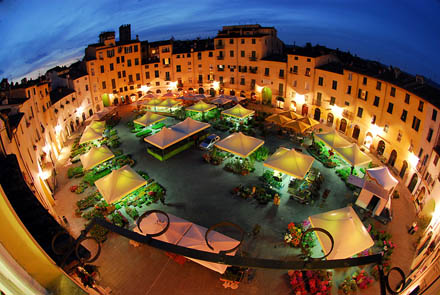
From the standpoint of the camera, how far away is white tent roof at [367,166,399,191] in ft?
66.6

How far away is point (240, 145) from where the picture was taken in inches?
1000

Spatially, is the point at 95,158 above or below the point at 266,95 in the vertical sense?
above

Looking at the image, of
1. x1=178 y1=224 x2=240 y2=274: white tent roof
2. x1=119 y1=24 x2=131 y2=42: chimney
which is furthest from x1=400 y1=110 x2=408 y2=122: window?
x1=119 y1=24 x2=131 y2=42: chimney

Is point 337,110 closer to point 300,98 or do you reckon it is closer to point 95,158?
point 300,98

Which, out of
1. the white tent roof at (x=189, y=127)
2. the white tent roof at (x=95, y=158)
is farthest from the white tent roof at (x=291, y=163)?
the white tent roof at (x=95, y=158)

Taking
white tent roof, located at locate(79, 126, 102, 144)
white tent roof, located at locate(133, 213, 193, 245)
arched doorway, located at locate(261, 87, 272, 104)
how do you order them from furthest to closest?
arched doorway, located at locate(261, 87, 272, 104) → white tent roof, located at locate(79, 126, 102, 144) → white tent roof, located at locate(133, 213, 193, 245)

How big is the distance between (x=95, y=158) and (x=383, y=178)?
23.6 metres

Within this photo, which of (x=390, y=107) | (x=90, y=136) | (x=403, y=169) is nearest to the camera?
(x=403, y=169)

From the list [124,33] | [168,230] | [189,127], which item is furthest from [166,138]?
[124,33]

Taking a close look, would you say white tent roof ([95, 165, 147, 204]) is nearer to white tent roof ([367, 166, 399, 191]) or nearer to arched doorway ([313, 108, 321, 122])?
white tent roof ([367, 166, 399, 191])

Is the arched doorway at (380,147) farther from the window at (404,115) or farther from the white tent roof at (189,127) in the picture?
the white tent roof at (189,127)

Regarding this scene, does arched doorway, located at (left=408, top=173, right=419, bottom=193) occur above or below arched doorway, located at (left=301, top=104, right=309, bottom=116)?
above

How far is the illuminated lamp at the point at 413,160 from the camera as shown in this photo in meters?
22.1

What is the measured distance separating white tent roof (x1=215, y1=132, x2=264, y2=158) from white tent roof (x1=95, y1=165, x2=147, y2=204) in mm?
8293
